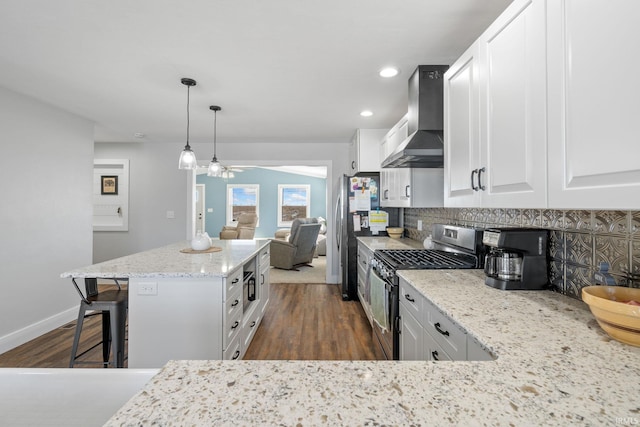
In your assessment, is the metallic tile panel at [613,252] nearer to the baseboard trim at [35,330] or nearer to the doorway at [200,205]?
the baseboard trim at [35,330]

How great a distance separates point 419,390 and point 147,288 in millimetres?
1756

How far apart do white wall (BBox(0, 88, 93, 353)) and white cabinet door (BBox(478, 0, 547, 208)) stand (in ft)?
12.6

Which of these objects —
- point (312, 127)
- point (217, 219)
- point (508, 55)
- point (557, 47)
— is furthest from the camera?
point (217, 219)

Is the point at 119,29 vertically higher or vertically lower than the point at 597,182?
higher

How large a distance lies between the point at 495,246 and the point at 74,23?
2598mm

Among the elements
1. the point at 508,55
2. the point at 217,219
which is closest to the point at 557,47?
the point at 508,55

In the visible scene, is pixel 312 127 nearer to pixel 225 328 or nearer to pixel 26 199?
pixel 225 328

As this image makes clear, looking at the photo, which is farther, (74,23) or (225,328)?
(225,328)

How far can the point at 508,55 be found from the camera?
1191mm

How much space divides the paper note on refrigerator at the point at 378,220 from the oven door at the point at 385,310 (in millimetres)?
1574

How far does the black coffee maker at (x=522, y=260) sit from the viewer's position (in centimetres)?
140

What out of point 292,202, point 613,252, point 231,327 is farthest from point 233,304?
point 292,202

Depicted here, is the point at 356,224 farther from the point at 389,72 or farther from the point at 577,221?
the point at 577,221

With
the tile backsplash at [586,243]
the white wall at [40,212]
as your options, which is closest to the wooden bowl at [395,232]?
the tile backsplash at [586,243]
